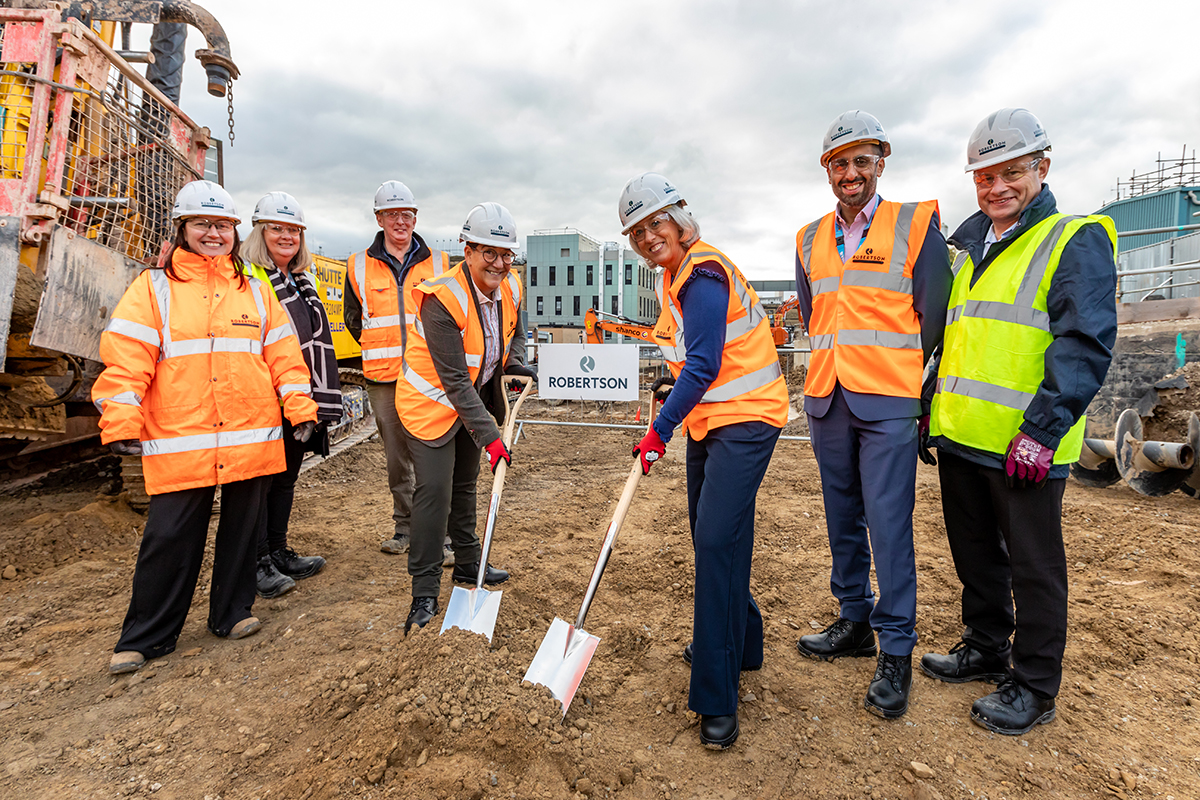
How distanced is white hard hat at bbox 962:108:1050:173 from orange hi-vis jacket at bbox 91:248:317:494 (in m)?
3.53

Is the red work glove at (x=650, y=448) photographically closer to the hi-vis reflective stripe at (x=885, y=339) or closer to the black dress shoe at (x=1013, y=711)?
the hi-vis reflective stripe at (x=885, y=339)

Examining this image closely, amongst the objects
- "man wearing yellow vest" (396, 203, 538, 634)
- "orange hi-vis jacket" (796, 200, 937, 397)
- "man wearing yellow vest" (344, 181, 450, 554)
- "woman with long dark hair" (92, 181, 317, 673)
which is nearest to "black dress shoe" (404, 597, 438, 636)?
"man wearing yellow vest" (396, 203, 538, 634)

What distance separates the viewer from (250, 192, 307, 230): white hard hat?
3.94 metres

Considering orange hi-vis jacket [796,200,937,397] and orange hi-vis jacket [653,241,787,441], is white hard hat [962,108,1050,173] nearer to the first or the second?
orange hi-vis jacket [796,200,937,397]

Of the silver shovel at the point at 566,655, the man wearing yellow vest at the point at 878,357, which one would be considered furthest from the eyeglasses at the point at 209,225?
the man wearing yellow vest at the point at 878,357

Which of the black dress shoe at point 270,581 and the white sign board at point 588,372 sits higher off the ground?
the white sign board at point 588,372

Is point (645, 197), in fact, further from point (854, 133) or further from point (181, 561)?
point (181, 561)

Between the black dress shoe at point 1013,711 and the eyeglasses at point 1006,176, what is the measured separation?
6.80ft

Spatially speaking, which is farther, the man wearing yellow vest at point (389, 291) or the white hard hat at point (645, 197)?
the man wearing yellow vest at point (389, 291)

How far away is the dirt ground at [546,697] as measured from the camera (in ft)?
7.51

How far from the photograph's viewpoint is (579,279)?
59.6m

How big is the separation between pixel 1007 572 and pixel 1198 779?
0.89m

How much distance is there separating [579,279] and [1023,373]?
58.2 meters

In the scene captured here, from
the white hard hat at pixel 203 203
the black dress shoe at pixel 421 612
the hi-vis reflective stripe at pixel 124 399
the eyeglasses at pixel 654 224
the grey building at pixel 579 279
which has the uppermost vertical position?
the grey building at pixel 579 279
